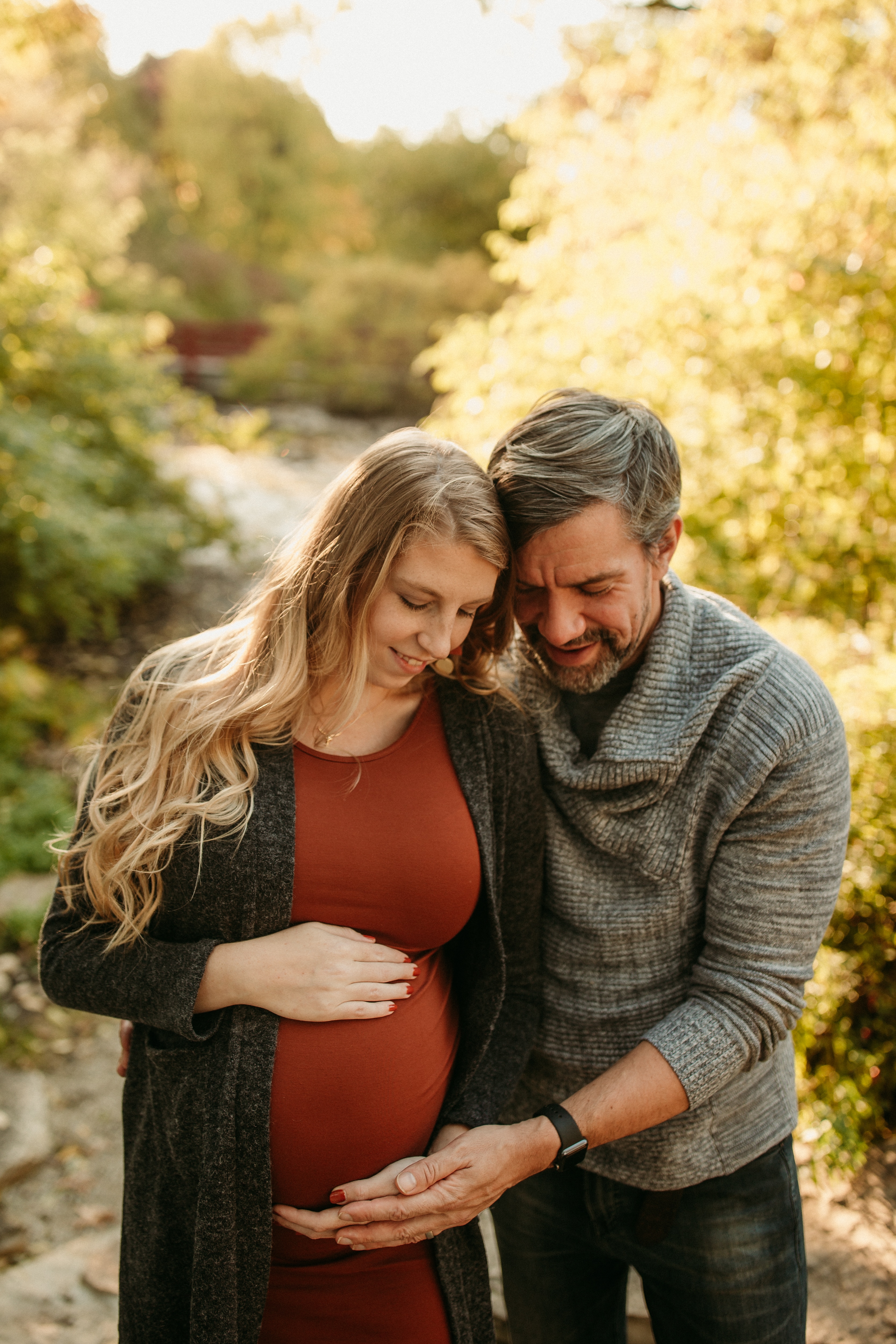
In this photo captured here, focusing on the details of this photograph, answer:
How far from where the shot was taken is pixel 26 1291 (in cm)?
264

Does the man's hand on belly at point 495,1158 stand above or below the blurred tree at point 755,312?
below

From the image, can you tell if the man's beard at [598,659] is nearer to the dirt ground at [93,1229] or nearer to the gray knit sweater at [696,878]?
the gray knit sweater at [696,878]

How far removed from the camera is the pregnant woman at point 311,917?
1556mm

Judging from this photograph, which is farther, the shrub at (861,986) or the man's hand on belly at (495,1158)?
the shrub at (861,986)

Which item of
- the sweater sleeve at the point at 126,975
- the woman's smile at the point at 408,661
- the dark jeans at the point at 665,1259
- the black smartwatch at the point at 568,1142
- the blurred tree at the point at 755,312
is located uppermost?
the blurred tree at the point at 755,312

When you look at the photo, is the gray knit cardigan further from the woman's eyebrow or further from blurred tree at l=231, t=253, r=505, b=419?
blurred tree at l=231, t=253, r=505, b=419

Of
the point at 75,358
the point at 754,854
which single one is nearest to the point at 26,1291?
the point at 754,854

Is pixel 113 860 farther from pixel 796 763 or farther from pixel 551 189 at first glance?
pixel 551 189

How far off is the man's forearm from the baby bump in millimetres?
318

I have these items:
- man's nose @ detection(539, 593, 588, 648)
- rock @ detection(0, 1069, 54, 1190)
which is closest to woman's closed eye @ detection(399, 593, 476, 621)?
man's nose @ detection(539, 593, 588, 648)

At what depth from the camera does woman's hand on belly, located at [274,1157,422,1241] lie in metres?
1.53

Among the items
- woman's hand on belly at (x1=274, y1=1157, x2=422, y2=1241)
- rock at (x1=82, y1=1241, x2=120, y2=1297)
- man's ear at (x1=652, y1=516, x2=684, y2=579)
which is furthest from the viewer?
rock at (x1=82, y1=1241, x2=120, y2=1297)

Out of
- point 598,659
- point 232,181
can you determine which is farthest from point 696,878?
point 232,181

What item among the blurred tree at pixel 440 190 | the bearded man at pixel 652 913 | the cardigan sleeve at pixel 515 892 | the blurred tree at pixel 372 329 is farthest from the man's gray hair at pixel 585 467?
the blurred tree at pixel 440 190
